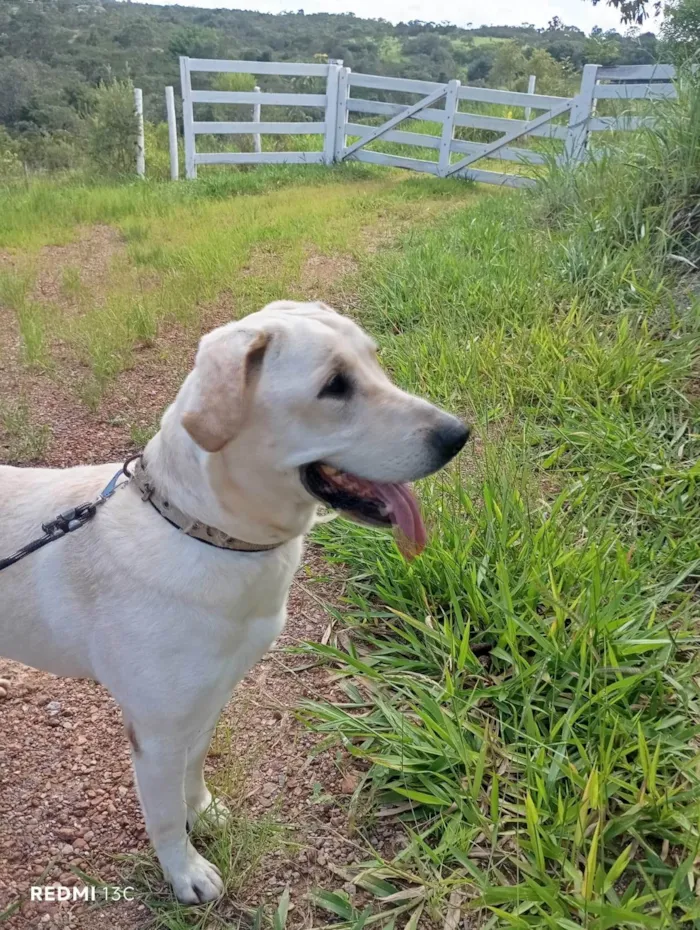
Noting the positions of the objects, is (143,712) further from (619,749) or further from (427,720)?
(619,749)

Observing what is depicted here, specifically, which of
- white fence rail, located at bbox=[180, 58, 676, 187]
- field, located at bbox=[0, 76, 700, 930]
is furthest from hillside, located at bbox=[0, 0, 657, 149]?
field, located at bbox=[0, 76, 700, 930]

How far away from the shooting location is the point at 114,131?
11.2 meters

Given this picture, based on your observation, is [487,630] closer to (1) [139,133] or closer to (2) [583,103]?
(2) [583,103]

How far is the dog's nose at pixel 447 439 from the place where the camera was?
5.04 feet

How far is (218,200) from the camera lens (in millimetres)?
8531

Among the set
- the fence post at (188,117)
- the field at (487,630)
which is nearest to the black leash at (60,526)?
the field at (487,630)

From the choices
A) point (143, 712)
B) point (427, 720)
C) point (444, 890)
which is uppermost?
point (143, 712)

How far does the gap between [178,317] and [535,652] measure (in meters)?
3.67

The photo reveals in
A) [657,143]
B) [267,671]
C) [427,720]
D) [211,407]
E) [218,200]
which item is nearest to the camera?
[211,407]

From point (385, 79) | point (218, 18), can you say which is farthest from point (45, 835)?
point (218, 18)

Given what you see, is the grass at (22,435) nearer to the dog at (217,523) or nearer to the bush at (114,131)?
the dog at (217,523)

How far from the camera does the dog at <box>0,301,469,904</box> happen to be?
5.05 ft

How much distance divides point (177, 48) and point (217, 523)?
96.8ft

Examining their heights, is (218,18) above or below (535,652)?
above
